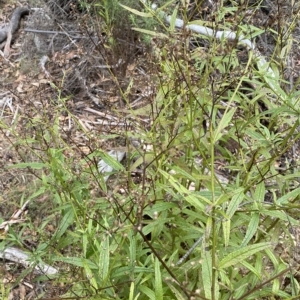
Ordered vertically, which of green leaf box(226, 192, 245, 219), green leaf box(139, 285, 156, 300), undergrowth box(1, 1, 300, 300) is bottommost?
green leaf box(139, 285, 156, 300)

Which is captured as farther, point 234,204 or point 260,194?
point 260,194

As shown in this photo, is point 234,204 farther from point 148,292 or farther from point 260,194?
point 148,292

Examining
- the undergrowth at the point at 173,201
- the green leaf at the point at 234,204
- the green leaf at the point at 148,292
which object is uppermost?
the green leaf at the point at 234,204

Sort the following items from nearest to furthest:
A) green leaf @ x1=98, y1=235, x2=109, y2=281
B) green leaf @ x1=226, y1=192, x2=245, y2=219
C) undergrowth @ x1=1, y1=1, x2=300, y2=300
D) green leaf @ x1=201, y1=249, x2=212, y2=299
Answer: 1. green leaf @ x1=201, y1=249, x2=212, y2=299
2. green leaf @ x1=226, y1=192, x2=245, y2=219
3. green leaf @ x1=98, y1=235, x2=109, y2=281
4. undergrowth @ x1=1, y1=1, x2=300, y2=300

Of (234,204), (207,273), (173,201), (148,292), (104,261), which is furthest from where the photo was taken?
(173,201)

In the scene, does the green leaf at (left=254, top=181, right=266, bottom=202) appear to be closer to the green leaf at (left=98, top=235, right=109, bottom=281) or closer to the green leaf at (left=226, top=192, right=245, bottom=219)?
the green leaf at (left=226, top=192, right=245, bottom=219)

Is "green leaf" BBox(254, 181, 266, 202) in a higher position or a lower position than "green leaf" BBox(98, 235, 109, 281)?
higher

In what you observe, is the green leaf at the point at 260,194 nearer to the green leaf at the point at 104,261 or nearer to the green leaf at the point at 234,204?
the green leaf at the point at 234,204

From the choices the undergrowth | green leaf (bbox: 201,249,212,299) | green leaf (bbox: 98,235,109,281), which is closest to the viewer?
green leaf (bbox: 201,249,212,299)

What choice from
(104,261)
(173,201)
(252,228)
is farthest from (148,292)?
(252,228)

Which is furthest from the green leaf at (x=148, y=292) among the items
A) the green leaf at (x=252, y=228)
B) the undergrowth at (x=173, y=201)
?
the green leaf at (x=252, y=228)

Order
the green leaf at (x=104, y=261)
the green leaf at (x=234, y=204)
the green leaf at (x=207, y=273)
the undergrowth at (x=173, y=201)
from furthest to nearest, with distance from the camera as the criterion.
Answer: the undergrowth at (x=173, y=201)
the green leaf at (x=104, y=261)
the green leaf at (x=234, y=204)
the green leaf at (x=207, y=273)

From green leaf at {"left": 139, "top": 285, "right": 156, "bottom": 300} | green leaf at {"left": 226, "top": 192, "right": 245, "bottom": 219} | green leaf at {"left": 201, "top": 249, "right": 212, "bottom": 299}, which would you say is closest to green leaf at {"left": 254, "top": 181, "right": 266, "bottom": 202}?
green leaf at {"left": 226, "top": 192, "right": 245, "bottom": 219}

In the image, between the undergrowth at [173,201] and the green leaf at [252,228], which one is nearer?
the green leaf at [252,228]
